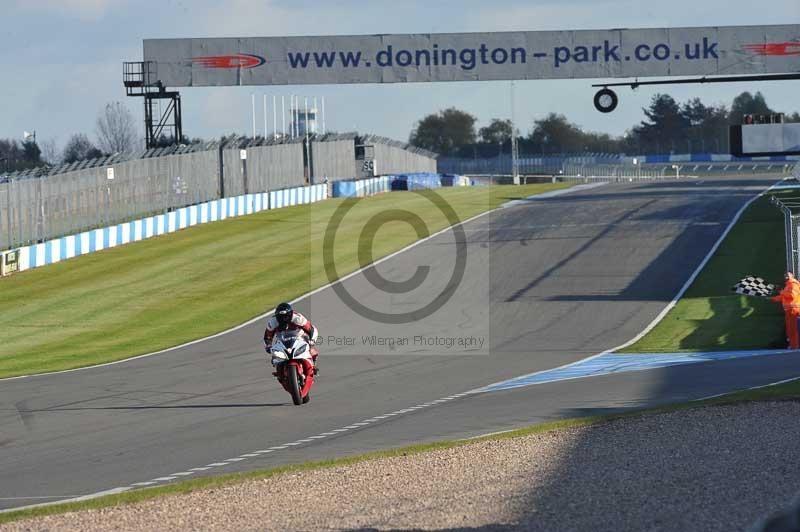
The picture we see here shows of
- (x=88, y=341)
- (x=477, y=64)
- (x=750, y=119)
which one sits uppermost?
(x=477, y=64)

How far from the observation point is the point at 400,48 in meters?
43.6

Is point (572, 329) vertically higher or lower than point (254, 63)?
lower

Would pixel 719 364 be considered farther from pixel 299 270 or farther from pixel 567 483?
pixel 299 270

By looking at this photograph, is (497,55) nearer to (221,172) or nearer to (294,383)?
(221,172)

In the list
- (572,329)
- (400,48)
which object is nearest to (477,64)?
(400,48)

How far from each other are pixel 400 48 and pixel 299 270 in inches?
474

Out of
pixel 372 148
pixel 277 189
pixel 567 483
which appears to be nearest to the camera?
pixel 567 483

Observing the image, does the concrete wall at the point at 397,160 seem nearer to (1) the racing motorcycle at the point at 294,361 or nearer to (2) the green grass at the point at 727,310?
(2) the green grass at the point at 727,310

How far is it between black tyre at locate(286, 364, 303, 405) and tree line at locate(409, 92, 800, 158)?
11063cm

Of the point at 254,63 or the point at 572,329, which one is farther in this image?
the point at 254,63

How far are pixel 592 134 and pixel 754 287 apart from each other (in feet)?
372

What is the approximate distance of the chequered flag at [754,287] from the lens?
2730 cm

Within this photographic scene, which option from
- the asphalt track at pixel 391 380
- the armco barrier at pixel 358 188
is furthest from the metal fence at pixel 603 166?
the asphalt track at pixel 391 380

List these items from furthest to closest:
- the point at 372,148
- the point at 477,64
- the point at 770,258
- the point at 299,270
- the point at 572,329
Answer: the point at 372,148, the point at 477,64, the point at 299,270, the point at 770,258, the point at 572,329
